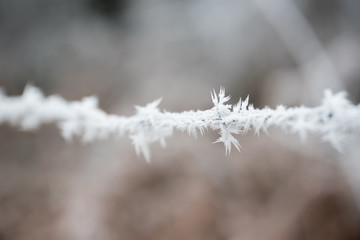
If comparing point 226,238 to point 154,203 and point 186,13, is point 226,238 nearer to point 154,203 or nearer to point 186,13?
point 154,203

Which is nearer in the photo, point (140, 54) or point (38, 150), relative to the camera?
point (38, 150)

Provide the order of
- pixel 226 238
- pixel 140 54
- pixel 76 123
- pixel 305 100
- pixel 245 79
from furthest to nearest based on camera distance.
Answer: pixel 140 54
pixel 245 79
pixel 305 100
pixel 226 238
pixel 76 123

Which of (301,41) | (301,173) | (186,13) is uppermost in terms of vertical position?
(186,13)

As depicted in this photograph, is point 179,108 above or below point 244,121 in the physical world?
above

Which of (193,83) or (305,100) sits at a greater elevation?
(193,83)

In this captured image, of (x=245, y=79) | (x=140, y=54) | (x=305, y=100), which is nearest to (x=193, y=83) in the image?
(x=245, y=79)

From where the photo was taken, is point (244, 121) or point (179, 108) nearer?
point (244, 121)

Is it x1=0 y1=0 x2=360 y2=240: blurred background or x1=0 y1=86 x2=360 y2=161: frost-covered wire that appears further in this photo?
x1=0 y1=0 x2=360 y2=240: blurred background

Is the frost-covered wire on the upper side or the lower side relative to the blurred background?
lower
